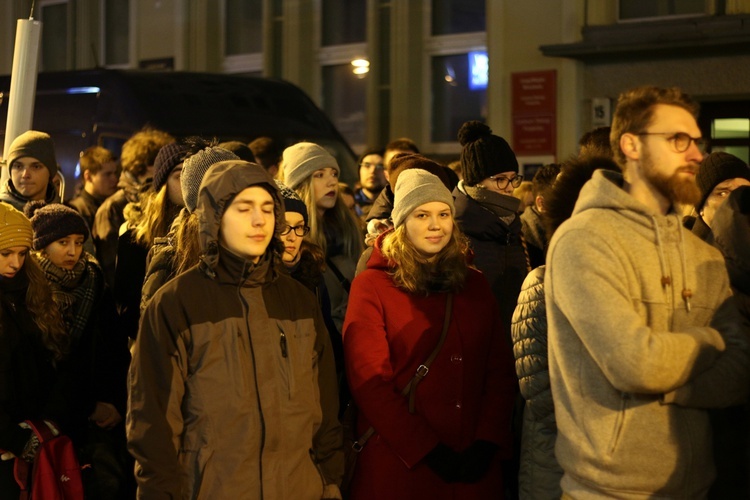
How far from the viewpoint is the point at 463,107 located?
17516mm

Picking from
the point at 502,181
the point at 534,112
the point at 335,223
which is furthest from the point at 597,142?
the point at 534,112

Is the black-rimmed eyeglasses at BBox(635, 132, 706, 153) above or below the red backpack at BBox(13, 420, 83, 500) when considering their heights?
above

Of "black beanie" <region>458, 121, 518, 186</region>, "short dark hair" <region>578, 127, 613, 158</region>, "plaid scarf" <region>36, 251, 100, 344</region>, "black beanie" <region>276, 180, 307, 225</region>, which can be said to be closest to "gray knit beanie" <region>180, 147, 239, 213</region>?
"black beanie" <region>276, 180, 307, 225</region>

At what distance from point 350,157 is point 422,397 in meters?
8.04

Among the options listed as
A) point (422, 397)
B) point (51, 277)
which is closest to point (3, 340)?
point (51, 277)

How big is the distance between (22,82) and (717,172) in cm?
419

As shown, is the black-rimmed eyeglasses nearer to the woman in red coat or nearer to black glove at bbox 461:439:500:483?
the woman in red coat

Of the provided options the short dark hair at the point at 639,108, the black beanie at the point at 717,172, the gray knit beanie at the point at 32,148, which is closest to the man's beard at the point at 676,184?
the short dark hair at the point at 639,108

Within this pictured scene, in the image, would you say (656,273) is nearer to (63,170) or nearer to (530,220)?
(530,220)

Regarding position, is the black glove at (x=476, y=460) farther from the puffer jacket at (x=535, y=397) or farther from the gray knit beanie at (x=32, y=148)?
the gray knit beanie at (x=32, y=148)

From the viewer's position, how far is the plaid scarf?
6.23 metres

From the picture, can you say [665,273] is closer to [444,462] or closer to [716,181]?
[444,462]

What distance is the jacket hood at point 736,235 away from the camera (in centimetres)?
443

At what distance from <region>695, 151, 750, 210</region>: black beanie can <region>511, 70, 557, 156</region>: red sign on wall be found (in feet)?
29.0
